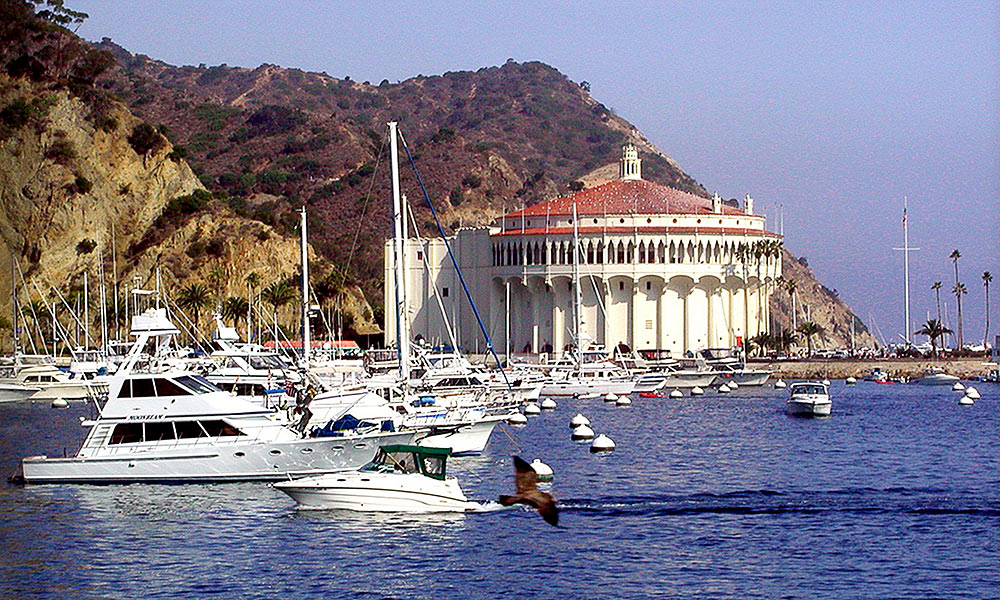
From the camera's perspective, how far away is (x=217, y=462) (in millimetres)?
49000

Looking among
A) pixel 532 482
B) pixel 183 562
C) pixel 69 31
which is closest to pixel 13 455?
pixel 183 562

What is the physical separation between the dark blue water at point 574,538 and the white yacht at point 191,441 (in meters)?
0.67

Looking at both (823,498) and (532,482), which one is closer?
(532,482)

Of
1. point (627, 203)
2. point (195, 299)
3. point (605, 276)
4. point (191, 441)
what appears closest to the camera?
point (191, 441)

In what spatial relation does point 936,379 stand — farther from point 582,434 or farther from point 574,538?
point 574,538

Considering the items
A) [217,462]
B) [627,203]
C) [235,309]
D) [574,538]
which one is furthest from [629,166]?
[574,538]

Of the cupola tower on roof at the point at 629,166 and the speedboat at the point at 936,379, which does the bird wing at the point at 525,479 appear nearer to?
the speedboat at the point at 936,379

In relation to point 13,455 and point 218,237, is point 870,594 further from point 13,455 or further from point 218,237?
point 218,237

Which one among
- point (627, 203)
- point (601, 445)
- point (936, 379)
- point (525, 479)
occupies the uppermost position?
point (627, 203)

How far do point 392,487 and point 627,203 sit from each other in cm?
10957

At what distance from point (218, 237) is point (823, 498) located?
343 feet

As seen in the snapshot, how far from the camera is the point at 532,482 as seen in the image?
30078 millimetres

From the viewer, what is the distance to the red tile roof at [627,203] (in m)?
149

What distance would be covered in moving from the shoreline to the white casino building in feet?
33.4
